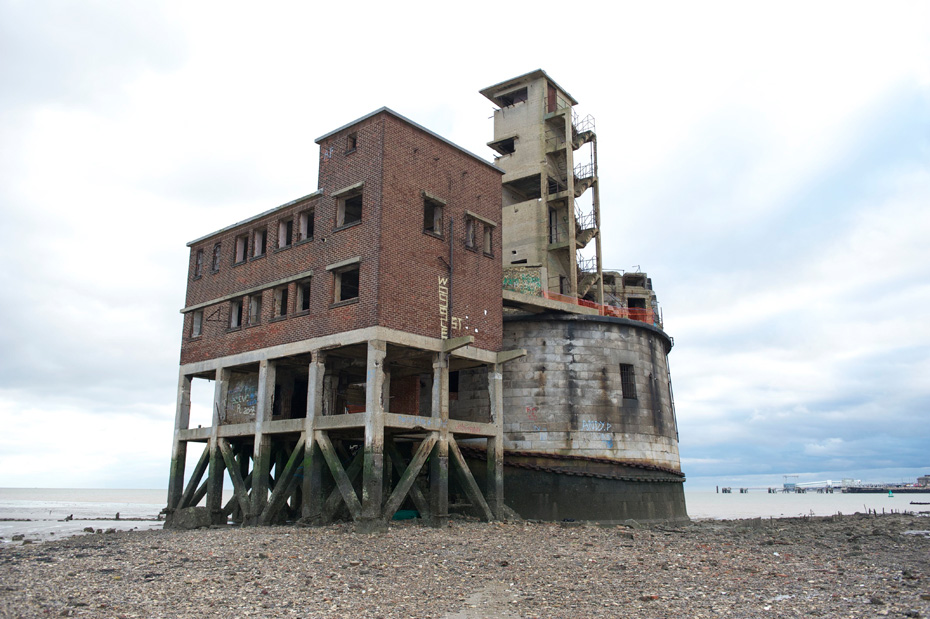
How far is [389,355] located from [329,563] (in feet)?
31.8

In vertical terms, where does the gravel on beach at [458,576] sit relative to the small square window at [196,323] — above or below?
below

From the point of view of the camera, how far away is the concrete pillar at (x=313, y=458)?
2223cm

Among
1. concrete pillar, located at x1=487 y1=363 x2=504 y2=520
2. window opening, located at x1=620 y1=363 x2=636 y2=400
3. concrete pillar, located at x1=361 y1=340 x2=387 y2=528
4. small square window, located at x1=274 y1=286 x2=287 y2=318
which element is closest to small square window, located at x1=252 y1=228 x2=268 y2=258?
small square window, located at x1=274 y1=286 x2=287 y2=318

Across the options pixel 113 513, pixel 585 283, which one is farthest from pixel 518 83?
pixel 113 513

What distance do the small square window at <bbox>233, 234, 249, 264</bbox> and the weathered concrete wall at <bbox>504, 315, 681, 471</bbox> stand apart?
35.3 feet

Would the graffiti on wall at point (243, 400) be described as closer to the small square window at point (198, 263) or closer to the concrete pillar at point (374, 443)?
the small square window at point (198, 263)

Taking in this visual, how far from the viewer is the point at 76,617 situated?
1061 centimetres

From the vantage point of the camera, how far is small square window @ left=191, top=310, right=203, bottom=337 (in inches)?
1160

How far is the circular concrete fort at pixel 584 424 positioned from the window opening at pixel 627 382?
1.6 inches

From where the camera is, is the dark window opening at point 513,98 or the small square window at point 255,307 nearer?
the small square window at point 255,307

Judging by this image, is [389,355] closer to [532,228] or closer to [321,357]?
[321,357]

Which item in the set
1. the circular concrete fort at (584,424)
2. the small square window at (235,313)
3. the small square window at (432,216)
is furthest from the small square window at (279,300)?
the circular concrete fort at (584,424)

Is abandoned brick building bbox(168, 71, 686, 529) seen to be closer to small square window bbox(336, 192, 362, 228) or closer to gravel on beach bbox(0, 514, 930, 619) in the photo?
small square window bbox(336, 192, 362, 228)

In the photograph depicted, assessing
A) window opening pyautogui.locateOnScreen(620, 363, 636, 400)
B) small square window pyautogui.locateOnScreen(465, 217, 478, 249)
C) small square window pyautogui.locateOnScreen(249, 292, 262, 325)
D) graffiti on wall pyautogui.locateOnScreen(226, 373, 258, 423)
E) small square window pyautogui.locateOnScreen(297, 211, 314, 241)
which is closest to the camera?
small square window pyautogui.locateOnScreen(465, 217, 478, 249)
